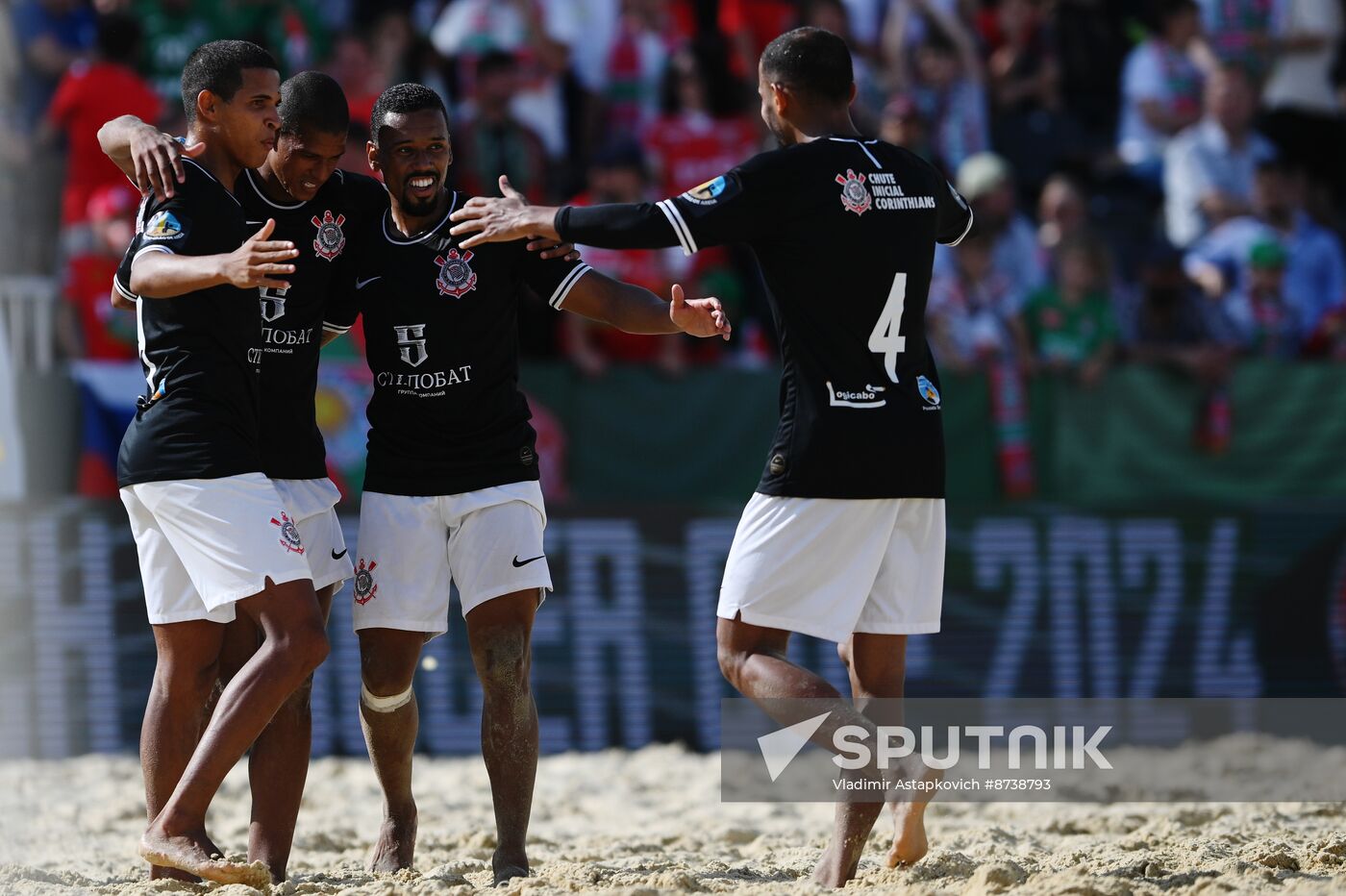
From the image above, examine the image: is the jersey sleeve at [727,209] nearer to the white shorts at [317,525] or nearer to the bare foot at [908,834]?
the white shorts at [317,525]

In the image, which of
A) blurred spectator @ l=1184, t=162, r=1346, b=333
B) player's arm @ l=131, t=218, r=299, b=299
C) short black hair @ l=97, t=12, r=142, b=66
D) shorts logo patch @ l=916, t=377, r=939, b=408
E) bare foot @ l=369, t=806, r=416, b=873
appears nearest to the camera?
player's arm @ l=131, t=218, r=299, b=299

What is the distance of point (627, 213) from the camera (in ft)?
16.6

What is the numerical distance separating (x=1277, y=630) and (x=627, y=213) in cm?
609

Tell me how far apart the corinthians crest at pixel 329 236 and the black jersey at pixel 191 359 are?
0.42 m

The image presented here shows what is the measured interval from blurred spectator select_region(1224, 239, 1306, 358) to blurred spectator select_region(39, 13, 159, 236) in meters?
7.06

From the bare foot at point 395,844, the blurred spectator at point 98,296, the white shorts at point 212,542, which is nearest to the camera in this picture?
the white shorts at point 212,542

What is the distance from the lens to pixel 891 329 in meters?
5.18

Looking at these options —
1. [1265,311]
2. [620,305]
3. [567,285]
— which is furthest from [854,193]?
[1265,311]

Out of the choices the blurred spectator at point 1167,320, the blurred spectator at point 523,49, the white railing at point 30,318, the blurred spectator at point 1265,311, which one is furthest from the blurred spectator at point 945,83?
the white railing at point 30,318

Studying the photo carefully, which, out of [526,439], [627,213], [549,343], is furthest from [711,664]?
[627,213]

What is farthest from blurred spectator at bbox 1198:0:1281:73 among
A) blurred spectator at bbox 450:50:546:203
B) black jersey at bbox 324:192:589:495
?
black jersey at bbox 324:192:589:495

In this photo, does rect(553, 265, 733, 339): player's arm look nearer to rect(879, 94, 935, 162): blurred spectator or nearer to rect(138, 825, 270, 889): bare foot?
rect(138, 825, 270, 889): bare foot

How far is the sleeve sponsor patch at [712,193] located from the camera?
5.02m

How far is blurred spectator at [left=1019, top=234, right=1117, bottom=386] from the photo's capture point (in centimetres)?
1022
